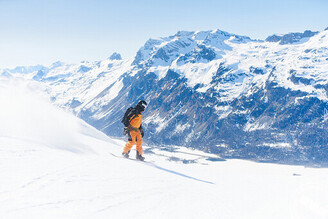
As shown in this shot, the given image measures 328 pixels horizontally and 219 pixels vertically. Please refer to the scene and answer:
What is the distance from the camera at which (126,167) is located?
12.5 m

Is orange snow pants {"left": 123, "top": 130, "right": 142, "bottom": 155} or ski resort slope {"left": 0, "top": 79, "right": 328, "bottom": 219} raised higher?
orange snow pants {"left": 123, "top": 130, "right": 142, "bottom": 155}

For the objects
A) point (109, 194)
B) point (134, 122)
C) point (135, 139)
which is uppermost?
point (134, 122)

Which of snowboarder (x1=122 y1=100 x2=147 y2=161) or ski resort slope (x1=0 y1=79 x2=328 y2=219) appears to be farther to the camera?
snowboarder (x1=122 y1=100 x2=147 y2=161)

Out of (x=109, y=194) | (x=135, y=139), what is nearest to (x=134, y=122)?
(x=135, y=139)

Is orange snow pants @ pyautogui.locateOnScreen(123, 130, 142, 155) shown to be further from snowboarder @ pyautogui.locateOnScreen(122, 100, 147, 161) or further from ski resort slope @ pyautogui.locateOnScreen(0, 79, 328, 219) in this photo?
ski resort slope @ pyautogui.locateOnScreen(0, 79, 328, 219)

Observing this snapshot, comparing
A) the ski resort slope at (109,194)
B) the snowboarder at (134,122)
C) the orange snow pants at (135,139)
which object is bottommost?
the ski resort slope at (109,194)

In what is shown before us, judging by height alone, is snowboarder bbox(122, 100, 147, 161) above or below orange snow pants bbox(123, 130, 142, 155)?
above

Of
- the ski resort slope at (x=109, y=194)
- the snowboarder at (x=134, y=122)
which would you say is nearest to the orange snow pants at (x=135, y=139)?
the snowboarder at (x=134, y=122)

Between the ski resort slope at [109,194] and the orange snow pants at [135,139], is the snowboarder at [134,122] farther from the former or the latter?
the ski resort slope at [109,194]

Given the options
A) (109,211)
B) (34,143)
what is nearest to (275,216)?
(109,211)

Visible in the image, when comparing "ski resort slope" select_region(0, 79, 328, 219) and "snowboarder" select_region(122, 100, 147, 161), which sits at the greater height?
"snowboarder" select_region(122, 100, 147, 161)

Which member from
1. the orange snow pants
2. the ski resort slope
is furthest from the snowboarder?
the ski resort slope

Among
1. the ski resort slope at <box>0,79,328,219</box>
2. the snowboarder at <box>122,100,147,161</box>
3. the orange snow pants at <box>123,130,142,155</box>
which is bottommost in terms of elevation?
the ski resort slope at <box>0,79,328,219</box>

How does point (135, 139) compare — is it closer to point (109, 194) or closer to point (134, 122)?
point (134, 122)
